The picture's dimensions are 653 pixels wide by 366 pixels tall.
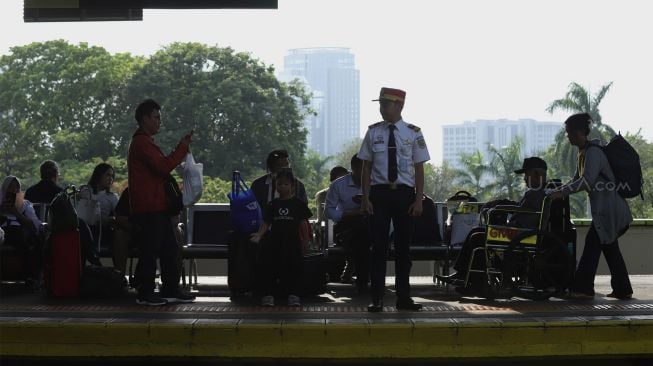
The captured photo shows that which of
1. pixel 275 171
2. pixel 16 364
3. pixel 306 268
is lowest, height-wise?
pixel 16 364

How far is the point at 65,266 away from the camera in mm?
7934

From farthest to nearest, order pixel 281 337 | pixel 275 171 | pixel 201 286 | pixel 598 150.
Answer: pixel 201 286 < pixel 275 171 < pixel 598 150 < pixel 281 337

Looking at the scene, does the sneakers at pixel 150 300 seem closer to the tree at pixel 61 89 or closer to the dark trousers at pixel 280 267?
the dark trousers at pixel 280 267

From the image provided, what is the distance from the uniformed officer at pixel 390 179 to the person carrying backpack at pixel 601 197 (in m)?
1.43

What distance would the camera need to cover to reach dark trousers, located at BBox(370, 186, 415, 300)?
6.99 meters

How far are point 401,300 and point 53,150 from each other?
208 ft

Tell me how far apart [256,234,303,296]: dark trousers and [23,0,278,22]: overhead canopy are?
199 cm

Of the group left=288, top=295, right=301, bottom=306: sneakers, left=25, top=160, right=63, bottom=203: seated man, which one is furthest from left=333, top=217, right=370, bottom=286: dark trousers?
left=25, top=160, right=63, bottom=203: seated man

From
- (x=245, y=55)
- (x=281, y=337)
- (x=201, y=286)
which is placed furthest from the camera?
(x=245, y=55)

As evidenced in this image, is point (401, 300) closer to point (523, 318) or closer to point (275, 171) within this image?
point (523, 318)

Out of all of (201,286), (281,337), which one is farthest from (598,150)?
(201,286)

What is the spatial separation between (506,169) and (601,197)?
65.3m

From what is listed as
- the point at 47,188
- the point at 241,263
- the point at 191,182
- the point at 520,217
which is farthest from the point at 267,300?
the point at 47,188

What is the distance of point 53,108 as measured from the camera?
70.2 meters
